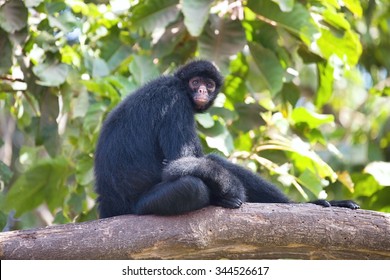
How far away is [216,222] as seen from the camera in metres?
6.93

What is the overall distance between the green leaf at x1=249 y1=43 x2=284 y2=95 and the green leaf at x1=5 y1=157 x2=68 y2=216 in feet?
11.2

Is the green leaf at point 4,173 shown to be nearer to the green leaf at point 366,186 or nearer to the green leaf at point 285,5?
the green leaf at point 285,5

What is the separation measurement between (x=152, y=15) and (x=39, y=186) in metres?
3.17

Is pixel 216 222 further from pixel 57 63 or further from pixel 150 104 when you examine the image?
pixel 57 63

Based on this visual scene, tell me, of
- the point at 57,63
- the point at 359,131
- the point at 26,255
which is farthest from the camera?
the point at 359,131

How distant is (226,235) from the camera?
6.87m

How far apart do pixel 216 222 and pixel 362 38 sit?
1163 centimetres

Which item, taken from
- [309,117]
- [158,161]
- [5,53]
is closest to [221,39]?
[309,117]

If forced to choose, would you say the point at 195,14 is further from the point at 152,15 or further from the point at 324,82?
the point at 324,82

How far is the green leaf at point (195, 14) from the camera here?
9.83 meters

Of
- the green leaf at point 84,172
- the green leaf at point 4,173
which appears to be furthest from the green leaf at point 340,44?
the green leaf at point 4,173

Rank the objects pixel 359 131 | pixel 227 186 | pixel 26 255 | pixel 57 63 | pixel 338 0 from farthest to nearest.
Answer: pixel 359 131 → pixel 338 0 → pixel 57 63 → pixel 227 186 → pixel 26 255
